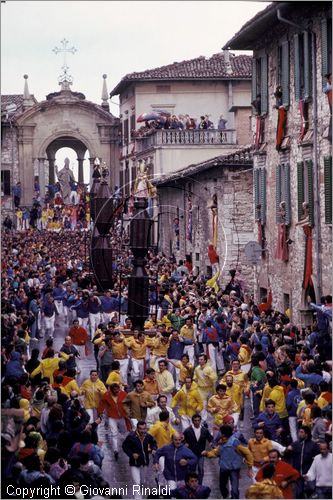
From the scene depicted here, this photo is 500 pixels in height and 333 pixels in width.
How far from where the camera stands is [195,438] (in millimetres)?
17469

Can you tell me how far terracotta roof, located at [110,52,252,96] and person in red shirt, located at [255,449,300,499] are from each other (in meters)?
49.1

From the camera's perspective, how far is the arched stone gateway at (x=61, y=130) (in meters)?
84.0

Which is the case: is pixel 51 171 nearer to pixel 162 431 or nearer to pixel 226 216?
pixel 226 216

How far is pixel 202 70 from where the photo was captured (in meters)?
64.8

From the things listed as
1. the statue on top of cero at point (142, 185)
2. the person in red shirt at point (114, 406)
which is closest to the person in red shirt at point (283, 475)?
the person in red shirt at point (114, 406)

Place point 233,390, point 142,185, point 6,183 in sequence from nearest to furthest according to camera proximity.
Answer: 1. point 233,390
2. point 142,185
3. point 6,183

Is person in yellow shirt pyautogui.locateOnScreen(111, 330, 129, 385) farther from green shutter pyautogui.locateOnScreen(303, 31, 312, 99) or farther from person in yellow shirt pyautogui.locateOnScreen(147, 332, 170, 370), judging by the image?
green shutter pyautogui.locateOnScreen(303, 31, 312, 99)

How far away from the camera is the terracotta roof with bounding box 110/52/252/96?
210 ft

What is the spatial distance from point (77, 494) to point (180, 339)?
10.7 m

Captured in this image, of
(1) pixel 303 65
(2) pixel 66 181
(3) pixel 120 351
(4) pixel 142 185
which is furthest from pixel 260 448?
(2) pixel 66 181

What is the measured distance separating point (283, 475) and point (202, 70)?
50.6 metres

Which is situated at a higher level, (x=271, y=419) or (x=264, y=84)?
(x=264, y=84)

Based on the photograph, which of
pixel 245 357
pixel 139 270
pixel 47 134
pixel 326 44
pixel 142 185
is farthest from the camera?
pixel 47 134

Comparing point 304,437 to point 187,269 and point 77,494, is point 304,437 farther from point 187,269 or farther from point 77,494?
point 187,269
